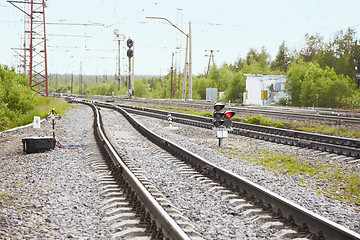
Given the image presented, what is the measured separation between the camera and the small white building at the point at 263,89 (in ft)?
150

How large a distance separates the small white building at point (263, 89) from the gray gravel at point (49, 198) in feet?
121

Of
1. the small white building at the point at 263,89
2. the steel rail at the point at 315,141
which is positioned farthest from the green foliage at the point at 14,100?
the small white building at the point at 263,89

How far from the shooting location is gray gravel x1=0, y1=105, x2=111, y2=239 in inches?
201

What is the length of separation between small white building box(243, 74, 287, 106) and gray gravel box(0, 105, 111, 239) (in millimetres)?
36857

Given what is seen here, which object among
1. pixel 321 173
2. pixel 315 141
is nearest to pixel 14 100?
pixel 315 141

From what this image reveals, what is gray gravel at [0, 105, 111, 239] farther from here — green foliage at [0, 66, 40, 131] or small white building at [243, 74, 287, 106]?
small white building at [243, 74, 287, 106]

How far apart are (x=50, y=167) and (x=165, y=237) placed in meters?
5.84

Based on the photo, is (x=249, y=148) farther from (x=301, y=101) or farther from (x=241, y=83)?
(x=241, y=83)

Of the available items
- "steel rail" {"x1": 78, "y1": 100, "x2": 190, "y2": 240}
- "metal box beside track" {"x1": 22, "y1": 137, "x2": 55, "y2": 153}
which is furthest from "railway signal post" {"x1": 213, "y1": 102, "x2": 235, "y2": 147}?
"metal box beside track" {"x1": 22, "y1": 137, "x2": 55, "y2": 153}

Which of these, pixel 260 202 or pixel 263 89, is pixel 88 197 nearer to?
pixel 260 202

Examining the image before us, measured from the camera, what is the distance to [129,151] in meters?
12.5

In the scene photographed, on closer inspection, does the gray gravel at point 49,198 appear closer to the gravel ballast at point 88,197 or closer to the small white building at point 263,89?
the gravel ballast at point 88,197

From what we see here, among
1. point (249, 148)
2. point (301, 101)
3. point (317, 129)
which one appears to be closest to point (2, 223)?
point (249, 148)

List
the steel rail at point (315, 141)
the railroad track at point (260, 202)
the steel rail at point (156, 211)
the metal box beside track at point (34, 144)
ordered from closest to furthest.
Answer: the steel rail at point (156, 211), the railroad track at point (260, 202), the metal box beside track at point (34, 144), the steel rail at point (315, 141)
